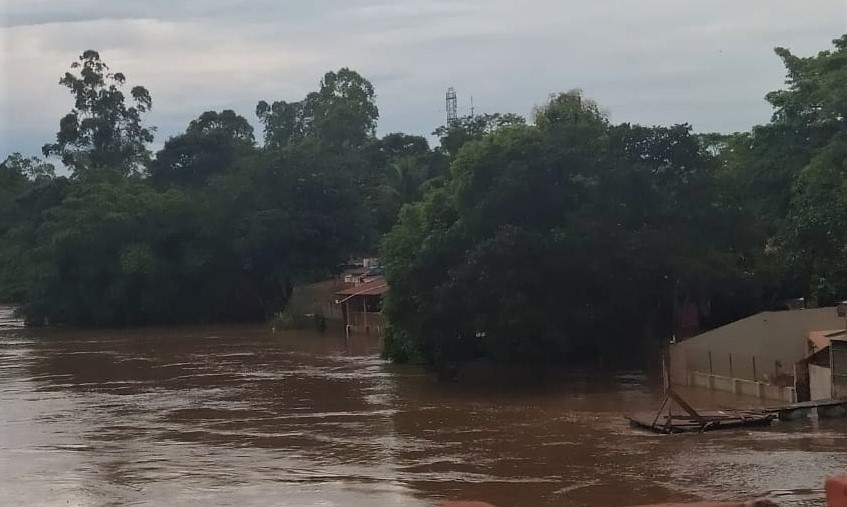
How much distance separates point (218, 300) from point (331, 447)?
3587 cm

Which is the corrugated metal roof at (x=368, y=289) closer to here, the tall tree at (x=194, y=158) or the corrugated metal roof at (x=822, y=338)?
the corrugated metal roof at (x=822, y=338)

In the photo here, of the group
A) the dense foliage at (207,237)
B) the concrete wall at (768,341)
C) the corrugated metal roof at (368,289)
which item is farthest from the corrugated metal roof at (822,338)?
the dense foliage at (207,237)

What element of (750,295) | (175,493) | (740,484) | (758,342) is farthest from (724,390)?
(175,493)

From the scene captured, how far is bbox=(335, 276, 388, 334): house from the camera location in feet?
140

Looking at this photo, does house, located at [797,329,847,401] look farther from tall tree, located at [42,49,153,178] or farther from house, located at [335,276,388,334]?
tall tree, located at [42,49,153,178]

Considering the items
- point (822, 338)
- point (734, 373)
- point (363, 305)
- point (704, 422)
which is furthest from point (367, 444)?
point (363, 305)

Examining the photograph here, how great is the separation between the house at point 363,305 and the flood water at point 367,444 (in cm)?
992

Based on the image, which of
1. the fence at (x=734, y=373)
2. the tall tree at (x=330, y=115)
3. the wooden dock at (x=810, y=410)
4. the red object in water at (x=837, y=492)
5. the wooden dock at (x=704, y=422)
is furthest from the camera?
the tall tree at (x=330, y=115)

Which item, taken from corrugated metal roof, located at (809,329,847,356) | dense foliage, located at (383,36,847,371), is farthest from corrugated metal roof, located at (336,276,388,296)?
corrugated metal roof, located at (809,329,847,356)

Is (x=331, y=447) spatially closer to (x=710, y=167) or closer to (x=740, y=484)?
(x=740, y=484)

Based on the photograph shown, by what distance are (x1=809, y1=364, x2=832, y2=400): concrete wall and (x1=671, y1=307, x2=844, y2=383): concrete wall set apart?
1.15 meters

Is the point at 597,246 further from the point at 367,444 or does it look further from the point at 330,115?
the point at 330,115

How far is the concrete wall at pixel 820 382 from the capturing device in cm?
2158

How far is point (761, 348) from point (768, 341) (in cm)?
24
